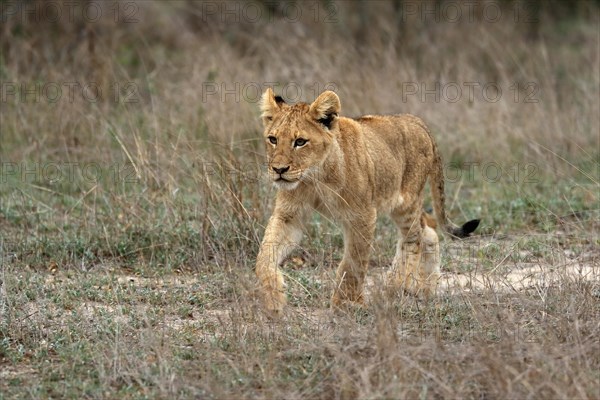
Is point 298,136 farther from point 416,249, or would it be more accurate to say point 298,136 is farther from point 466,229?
point 466,229

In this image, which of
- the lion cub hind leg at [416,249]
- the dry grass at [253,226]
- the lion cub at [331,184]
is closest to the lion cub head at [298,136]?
the lion cub at [331,184]

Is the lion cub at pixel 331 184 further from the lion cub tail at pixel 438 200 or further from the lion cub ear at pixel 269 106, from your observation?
the lion cub tail at pixel 438 200

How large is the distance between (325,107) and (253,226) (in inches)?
50.0

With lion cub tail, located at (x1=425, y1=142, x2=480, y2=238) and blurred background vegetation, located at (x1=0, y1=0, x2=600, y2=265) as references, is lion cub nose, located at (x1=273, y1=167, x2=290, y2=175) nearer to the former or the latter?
blurred background vegetation, located at (x1=0, y1=0, x2=600, y2=265)

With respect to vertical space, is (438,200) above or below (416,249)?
above

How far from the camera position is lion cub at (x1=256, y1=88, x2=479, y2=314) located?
19.7 feet

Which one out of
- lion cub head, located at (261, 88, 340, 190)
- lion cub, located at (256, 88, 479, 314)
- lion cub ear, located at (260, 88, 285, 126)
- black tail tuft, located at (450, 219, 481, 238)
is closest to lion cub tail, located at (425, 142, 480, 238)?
black tail tuft, located at (450, 219, 481, 238)

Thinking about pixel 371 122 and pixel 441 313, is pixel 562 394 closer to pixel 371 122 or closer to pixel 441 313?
pixel 441 313

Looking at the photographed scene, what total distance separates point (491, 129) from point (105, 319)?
577 cm

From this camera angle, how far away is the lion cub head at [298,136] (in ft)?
19.7

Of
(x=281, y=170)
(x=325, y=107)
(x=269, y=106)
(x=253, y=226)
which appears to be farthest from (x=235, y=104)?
(x=281, y=170)

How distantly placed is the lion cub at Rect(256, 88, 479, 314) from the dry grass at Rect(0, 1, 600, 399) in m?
0.19

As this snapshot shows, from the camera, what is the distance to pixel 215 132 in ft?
29.2

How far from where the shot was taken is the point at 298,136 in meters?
6.09
